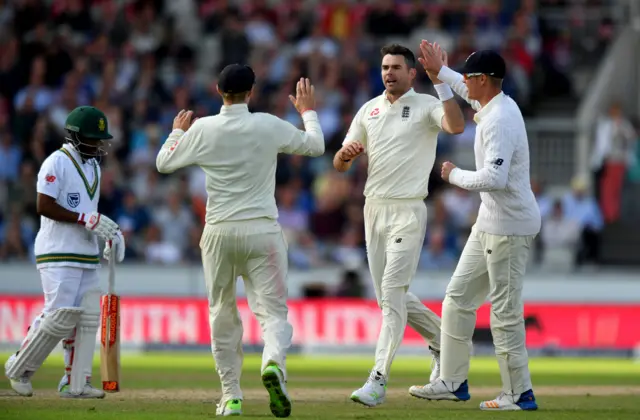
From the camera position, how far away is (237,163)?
10.4 m

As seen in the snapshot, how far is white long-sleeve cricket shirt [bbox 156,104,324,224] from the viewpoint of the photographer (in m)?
10.4

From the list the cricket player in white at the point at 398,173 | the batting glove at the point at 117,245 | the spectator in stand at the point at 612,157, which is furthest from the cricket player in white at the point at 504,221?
the spectator in stand at the point at 612,157

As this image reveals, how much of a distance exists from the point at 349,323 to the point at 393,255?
29.2ft

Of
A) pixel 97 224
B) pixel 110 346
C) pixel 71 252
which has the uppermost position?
pixel 97 224

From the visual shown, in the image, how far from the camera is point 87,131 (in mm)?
11312

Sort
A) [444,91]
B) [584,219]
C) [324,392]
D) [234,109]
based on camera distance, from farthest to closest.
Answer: [584,219]
[324,392]
[444,91]
[234,109]

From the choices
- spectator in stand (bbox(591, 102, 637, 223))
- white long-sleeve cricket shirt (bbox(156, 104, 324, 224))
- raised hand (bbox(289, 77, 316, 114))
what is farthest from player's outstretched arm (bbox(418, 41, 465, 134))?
spectator in stand (bbox(591, 102, 637, 223))

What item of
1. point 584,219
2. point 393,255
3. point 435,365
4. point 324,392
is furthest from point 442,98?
point 584,219

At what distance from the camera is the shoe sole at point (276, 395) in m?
9.90

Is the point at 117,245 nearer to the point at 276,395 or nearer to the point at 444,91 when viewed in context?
the point at 276,395

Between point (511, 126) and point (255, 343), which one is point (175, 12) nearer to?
point (255, 343)

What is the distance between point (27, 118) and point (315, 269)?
5.34 m

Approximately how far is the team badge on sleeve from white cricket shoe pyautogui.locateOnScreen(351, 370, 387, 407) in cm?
264

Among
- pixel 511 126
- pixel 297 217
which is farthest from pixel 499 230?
pixel 297 217
